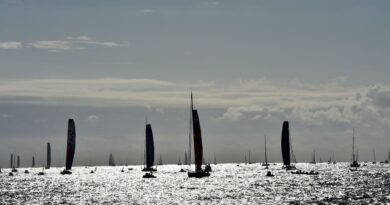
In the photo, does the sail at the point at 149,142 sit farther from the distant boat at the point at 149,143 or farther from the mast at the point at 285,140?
the mast at the point at 285,140

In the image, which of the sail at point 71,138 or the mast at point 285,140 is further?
the mast at point 285,140

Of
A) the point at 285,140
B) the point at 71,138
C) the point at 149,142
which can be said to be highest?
the point at 285,140

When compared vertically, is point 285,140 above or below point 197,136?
above

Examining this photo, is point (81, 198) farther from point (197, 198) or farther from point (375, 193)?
point (375, 193)

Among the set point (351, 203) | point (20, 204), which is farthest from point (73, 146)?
point (351, 203)

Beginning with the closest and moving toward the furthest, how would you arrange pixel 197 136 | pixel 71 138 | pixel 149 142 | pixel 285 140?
pixel 197 136 < pixel 71 138 < pixel 149 142 < pixel 285 140

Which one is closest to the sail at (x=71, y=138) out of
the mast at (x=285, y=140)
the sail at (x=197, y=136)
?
the sail at (x=197, y=136)

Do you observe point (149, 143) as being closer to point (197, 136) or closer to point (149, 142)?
point (149, 142)

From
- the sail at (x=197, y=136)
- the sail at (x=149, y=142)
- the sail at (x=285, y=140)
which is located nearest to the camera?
the sail at (x=197, y=136)

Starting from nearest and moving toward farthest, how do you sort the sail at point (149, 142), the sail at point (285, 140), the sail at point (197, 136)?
the sail at point (197, 136), the sail at point (149, 142), the sail at point (285, 140)

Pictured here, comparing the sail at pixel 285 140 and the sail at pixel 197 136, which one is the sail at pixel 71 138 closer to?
the sail at pixel 197 136

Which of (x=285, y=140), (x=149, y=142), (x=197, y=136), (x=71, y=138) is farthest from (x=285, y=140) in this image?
(x=197, y=136)

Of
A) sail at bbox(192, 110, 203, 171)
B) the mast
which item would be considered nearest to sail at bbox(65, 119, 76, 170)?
sail at bbox(192, 110, 203, 171)

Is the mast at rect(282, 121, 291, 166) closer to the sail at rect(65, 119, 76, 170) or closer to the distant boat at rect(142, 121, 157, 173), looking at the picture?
the distant boat at rect(142, 121, 157, 173)
